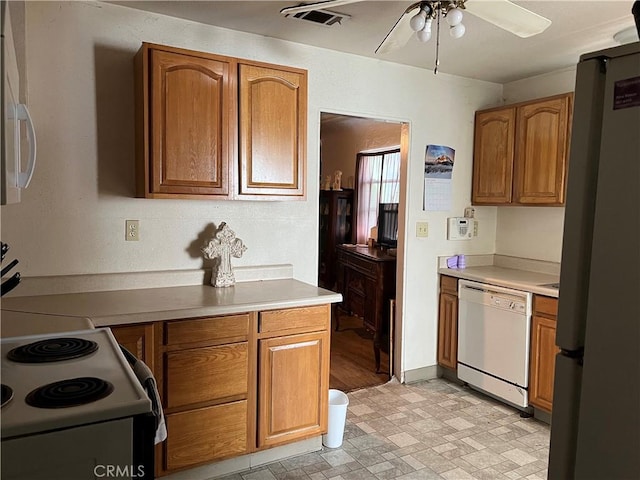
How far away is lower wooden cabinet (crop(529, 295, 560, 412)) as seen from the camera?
9.65ft

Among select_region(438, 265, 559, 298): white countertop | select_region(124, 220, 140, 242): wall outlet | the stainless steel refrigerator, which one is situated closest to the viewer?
the stainless steel refrigerator

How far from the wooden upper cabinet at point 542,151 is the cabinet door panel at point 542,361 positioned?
0.89m

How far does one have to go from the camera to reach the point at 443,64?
11.3 ft

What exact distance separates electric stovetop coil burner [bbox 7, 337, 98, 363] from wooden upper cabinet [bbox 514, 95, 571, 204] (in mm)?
3010

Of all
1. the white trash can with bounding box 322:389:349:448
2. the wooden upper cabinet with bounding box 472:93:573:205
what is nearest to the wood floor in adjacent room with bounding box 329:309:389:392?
the white trash can with bounding box 322:389:349:448

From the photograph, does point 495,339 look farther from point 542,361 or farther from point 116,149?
point 116,149

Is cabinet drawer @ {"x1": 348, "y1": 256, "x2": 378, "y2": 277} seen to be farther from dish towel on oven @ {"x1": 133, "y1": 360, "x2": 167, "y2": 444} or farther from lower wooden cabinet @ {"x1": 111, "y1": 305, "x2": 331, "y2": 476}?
dish towel on oven @ {"x1": 133, "y1": 360, "x2": 167, "y2": 444}

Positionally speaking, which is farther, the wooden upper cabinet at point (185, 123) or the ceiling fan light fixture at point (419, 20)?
the wooden upper cabinet at point (185, 123)

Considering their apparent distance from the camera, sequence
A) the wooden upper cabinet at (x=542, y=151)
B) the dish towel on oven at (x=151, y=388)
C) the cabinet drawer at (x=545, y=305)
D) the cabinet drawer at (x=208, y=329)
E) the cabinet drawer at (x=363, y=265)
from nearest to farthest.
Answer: the dish towel on oven at (x=151, y=388), the cabinet drawer at (x=208, y=329), the cabinet drawer at (x=545, y=305), the wooden upper cabinet at (x=542, y=151), the cabinet drawer at (x=363, y=265)

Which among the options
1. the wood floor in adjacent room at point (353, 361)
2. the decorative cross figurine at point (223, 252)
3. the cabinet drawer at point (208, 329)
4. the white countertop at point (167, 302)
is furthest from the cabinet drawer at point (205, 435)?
the wood floor in adjacent room at point (353, 361)

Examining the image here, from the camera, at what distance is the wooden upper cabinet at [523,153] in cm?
324

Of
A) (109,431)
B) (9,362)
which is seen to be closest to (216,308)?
(9,362)

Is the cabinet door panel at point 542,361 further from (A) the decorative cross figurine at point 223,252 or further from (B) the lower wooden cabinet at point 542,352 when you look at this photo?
(A) the decorative cross figurine at point 223,252

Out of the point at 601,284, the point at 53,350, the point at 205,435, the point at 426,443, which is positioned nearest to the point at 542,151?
the point at 426,443
